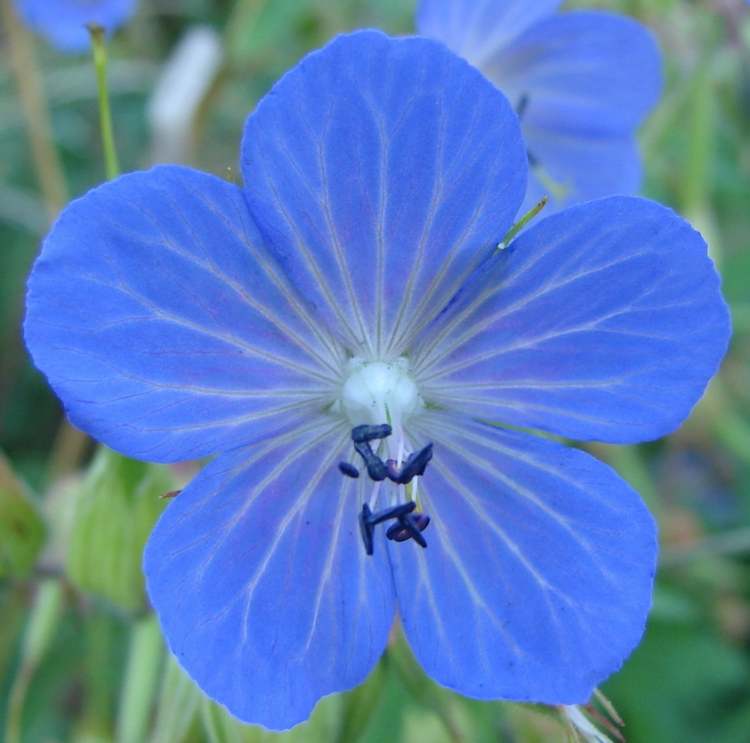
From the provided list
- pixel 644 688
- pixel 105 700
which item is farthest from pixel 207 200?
pixel 644 688

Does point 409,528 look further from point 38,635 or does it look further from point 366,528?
point 38,635

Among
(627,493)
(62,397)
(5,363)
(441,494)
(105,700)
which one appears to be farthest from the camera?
(5,363)

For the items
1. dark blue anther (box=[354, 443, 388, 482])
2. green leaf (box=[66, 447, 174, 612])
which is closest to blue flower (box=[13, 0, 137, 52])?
green leaf (box=[66, 447, 174, 612])

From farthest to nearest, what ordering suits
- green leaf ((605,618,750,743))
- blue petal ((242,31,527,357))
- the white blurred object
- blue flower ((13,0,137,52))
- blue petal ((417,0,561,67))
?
blue flower ((13,0,137,52)) < green leaf ((605,618,750,743)) < the white blurred object < blue petal ((417,0,561,67)) < blue petal ((242,31,527,357))

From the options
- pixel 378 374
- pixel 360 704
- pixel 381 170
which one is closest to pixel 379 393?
pixel 378 374

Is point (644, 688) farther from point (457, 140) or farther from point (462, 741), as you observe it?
point (457, 140)

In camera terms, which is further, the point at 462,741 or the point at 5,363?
the point at 5,363

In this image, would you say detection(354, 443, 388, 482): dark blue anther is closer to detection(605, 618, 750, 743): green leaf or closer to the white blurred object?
the white blurred object

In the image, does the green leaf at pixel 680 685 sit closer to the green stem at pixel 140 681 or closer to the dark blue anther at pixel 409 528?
the green stem at pixel 140 681
